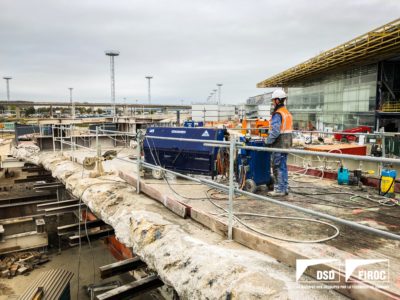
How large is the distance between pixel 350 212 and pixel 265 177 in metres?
1.73

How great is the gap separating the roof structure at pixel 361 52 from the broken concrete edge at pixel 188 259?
22.4 metres

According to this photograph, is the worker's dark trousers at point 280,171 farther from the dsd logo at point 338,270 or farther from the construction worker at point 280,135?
the dsd logo at point 338,270

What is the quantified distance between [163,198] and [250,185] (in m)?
1.62

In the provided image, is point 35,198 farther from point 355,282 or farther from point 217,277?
point 355,282

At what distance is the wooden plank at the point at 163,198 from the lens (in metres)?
4.95

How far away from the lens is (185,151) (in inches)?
274

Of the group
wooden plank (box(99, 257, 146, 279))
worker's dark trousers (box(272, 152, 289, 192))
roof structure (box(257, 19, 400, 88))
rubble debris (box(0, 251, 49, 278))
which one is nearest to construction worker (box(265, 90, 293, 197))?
worker's dark trousers (box(272, 152, 289, 192))

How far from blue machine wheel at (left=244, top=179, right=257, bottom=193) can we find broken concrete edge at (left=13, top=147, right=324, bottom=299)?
1758 millimetres

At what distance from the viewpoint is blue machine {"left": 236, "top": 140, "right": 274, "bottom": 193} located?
18.9 feet

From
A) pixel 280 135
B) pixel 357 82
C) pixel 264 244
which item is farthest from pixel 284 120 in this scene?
pixel 357 82

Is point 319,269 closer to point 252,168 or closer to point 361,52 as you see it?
point 252,168

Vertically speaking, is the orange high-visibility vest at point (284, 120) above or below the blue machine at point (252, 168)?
above

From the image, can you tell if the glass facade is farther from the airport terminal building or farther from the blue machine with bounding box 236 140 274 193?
the blue machine with bounding box 236 140 274 193

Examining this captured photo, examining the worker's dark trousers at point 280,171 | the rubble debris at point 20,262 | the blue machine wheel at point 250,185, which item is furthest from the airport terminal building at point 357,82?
the rubble debris at point 20,262
